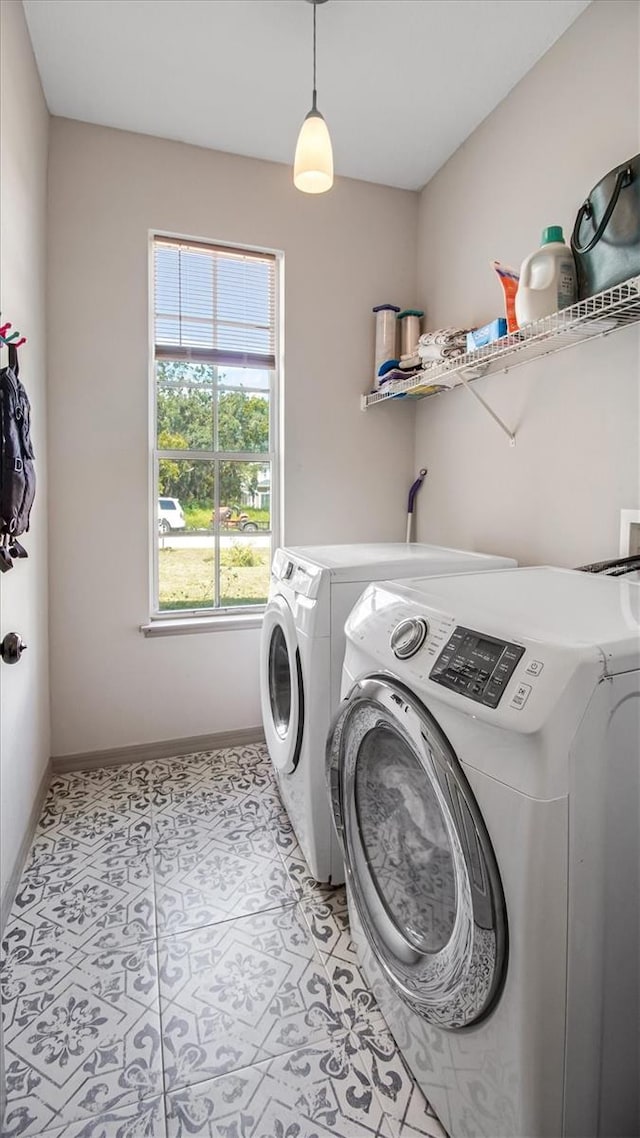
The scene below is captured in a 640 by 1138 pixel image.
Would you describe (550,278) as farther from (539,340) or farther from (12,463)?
(12,463)

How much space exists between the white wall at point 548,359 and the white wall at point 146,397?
344 mm

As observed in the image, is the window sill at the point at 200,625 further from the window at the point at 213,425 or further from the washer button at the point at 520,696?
the washer button at the point at 520,696

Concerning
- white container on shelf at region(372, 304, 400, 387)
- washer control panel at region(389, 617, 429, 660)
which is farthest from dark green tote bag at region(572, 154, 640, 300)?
white container on shelf at region(372, 304, 400, 387)

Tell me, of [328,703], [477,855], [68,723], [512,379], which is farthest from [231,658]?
[477,855]

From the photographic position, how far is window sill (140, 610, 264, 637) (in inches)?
94.3

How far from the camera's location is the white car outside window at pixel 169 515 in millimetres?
2459

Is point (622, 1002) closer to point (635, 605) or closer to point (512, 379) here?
point (635, 605)

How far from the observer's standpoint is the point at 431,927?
0.97 m

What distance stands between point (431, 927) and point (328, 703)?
65 centimetres

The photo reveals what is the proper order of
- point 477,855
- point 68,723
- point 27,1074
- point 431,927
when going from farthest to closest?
point 68,723, point 27,1074, point 431,927, point 477,855

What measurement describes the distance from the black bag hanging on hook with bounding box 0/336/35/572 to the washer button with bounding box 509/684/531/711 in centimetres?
119

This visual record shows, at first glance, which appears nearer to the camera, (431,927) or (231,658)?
(431,927)

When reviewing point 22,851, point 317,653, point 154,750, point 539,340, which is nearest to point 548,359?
point 539,340

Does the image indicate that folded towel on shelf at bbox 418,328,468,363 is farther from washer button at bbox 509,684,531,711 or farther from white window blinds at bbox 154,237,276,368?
washer button at bbox 509,684,531,711
